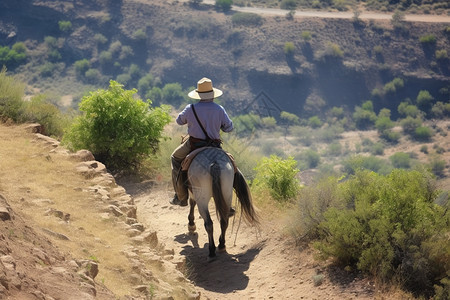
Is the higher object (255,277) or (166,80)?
(255,277)

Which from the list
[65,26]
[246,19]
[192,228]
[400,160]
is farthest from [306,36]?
[192,228]

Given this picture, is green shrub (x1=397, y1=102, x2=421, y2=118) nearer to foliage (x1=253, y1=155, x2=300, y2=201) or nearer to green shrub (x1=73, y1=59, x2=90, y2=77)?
green shrub (x1=73, y1=59, x2=90, y2=77)

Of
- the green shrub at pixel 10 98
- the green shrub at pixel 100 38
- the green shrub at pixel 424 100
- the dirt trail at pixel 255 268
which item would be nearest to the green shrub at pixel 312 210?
the dirt trail at pixel 255 268

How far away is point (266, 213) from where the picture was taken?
11.7 meters

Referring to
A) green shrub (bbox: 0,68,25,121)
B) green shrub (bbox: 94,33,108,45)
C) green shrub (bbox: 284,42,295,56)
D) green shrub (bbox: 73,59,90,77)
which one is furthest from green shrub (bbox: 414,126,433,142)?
green shrub (bbox: 0,68,25,121)

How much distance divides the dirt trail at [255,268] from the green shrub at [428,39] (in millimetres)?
86792

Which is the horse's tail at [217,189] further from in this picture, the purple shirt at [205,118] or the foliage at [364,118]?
the foliage at [364,118]

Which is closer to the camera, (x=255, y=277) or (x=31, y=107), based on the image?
(x=255, y=277)

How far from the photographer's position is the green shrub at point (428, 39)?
9206cm

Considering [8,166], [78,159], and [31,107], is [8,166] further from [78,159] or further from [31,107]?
[31,107]

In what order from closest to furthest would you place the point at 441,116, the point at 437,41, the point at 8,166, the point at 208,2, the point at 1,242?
1. the point at 1,242
2. the point at 8,166
3. the point at 441,116
4. the point at 437,41
5. the point at 208,2

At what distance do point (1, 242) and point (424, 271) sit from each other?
188 inches

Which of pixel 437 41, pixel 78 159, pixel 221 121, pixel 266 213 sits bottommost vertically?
pixel 437 41

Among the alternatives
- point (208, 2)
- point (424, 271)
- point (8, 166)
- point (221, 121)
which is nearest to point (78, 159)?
point (8, 166)
